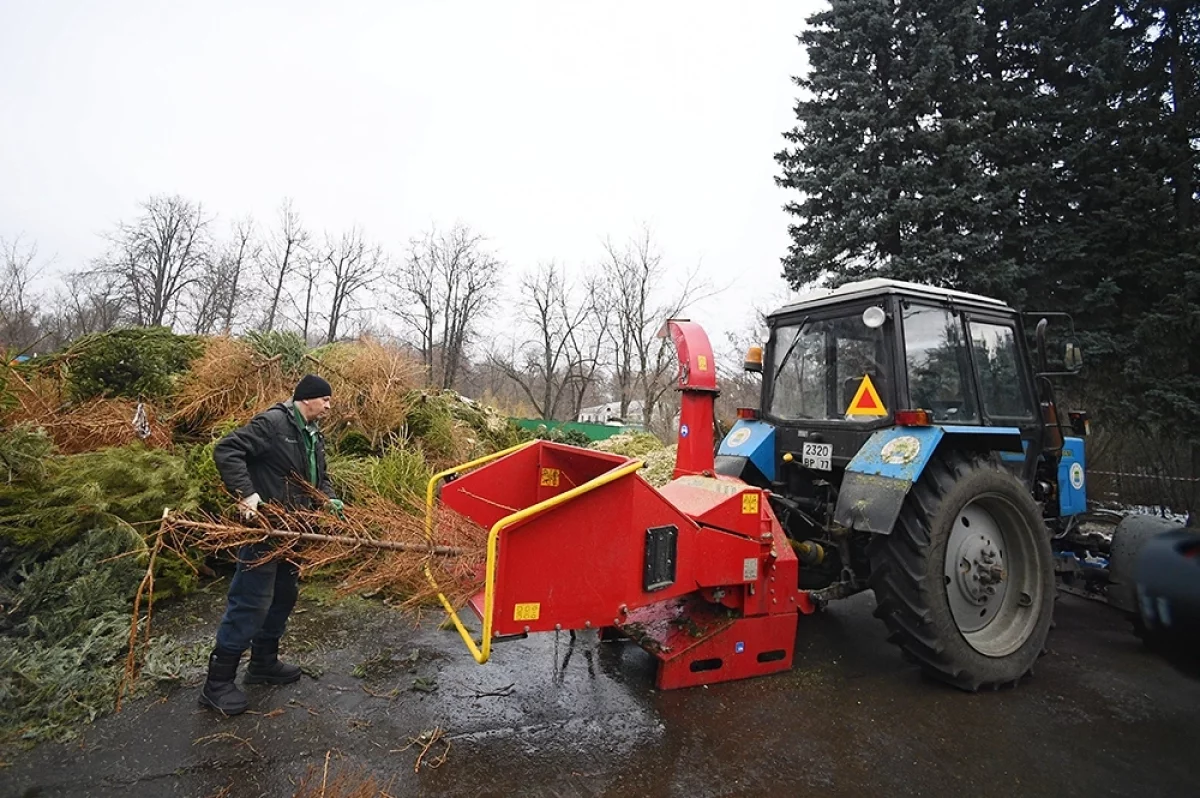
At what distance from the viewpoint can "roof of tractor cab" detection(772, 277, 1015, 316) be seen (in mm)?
3873

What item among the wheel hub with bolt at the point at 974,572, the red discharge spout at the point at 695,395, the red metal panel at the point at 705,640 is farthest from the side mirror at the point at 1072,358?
the red metal panel at the point at 705,640

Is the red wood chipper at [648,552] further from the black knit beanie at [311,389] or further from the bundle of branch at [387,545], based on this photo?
the black knit beanie at [311,389]

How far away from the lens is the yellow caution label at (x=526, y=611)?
2451mm

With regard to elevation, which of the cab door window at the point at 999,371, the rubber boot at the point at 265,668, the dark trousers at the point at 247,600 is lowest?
the rubber boot at the point at 265,668

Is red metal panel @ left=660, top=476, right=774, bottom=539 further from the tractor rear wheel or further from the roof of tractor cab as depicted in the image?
the roof of tractor cab

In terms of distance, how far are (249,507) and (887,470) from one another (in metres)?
3.23

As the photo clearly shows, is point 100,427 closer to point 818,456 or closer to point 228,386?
point 228,386

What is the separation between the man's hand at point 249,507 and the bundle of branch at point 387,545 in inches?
1.8

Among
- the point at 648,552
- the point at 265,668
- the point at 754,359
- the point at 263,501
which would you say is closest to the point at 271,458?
the point at 263,501

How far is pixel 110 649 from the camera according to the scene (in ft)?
10.9

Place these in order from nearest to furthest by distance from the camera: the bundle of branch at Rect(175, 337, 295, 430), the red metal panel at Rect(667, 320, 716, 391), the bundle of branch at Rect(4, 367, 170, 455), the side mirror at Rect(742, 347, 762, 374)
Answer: the red metal panel at Rect(667, 320, 716, 391)
the side mirror at Rect(742, 347, 762, 374)
the bundle of branch at Rect(4, 367, 170, 455)
the bundle of branch at Rect(175, 337, 295, 430)

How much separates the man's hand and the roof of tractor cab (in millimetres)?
3588

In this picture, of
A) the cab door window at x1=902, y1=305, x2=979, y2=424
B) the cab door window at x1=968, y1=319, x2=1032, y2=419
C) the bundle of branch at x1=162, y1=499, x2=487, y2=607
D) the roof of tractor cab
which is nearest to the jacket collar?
the bundle of branch at x1=162, y1=499, x2=487, y2=607

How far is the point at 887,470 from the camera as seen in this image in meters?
3.36
